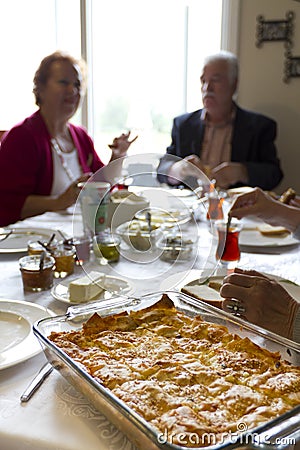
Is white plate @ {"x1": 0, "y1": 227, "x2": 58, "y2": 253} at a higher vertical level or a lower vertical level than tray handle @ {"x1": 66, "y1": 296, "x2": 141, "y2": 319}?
lower

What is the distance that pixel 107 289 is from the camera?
1.20 metres

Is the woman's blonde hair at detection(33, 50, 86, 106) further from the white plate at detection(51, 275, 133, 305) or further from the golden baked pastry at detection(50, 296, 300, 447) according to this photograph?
the golden baked pastry at detection(50, 296, 300, 447)

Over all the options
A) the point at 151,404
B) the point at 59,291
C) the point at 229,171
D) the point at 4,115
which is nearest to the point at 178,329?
the point at 151,404

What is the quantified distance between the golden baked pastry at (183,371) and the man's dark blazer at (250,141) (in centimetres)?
236

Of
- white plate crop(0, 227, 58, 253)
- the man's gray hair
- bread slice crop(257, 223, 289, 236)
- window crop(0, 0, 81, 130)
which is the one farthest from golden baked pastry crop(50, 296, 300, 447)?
window crop(0, 0, 81, 130)

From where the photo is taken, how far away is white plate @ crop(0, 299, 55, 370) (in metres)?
0.90

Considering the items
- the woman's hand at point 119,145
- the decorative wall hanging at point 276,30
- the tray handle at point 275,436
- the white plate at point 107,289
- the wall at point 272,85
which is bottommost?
the white plate at point 107,289

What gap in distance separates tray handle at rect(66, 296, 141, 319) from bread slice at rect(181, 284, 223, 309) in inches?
6.7

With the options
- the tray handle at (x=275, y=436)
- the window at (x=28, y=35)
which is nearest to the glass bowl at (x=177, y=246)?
the tray handle at (x=275, y=436)

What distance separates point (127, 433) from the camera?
66 centimetres

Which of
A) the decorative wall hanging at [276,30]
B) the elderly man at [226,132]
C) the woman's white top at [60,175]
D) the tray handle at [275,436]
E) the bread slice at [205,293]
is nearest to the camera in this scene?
the tray handle at [275,436]

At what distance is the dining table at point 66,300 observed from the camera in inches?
28.0

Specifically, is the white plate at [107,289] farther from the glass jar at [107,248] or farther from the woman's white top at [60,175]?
the woman's white top at [60,175]

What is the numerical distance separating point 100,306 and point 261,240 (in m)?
0.87
